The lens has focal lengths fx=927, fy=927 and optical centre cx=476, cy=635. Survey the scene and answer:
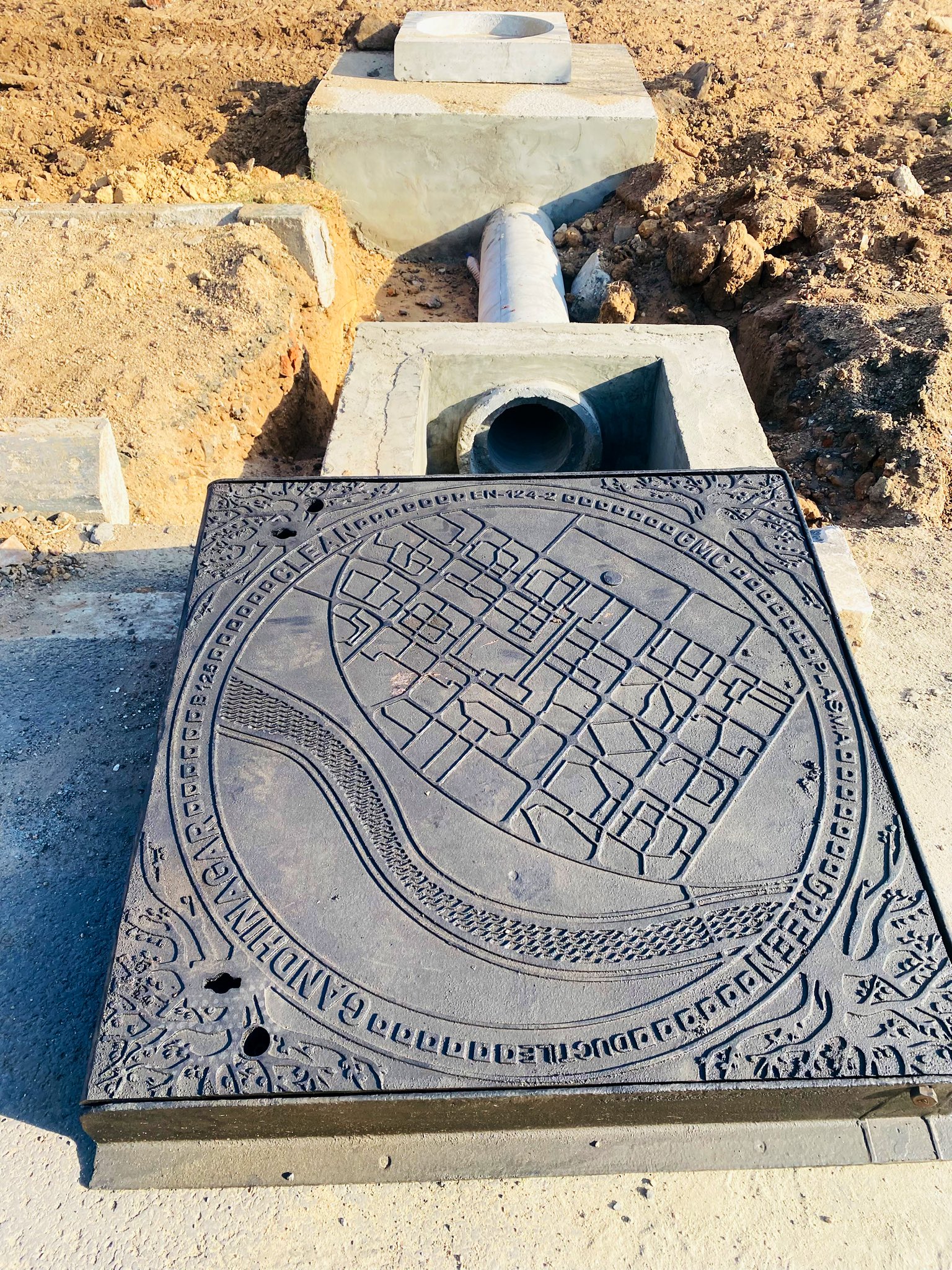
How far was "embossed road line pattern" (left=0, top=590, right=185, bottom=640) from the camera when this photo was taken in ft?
11.1

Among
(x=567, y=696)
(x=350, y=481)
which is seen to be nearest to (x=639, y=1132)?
(x=567, y=696)

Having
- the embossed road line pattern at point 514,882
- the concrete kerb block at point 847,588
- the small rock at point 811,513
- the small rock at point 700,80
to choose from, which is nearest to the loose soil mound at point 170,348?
the embossed road line pattern at point 514,882

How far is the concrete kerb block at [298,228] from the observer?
6254 millimetres

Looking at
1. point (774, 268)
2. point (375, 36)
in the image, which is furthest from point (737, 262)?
point (375, 36)

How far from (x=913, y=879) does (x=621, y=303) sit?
499 centimetres

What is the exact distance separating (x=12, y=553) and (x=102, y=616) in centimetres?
60

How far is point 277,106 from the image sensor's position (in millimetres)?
8414

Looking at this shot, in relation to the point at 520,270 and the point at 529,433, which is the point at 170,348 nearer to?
the point at 529,433

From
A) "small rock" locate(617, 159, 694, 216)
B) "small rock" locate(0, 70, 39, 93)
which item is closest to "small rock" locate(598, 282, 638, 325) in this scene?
"small rock" locate(617, 159, 694, 216)

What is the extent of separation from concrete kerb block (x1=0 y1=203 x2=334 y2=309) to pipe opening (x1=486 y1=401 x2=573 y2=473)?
231 centimetres

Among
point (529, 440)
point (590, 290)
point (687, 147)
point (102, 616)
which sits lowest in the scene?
point (590, 290)

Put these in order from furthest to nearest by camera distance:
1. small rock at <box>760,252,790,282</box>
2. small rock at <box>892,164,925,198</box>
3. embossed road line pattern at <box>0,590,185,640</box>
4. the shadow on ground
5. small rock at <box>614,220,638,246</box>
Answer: small rock at <box>614,220,638,246</box>, small rock at <box>892,164,925,198</box>, small rock at <box>760,252,790,282</box>, embossed road line pattern at <box>0,590,185,640</box>, the shadow on ground

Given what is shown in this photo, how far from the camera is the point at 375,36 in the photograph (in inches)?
344

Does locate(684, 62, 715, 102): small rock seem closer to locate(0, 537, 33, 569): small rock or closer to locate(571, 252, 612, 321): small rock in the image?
locate(571, 252, 612, 321): small rock
